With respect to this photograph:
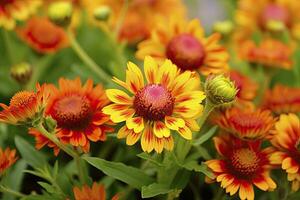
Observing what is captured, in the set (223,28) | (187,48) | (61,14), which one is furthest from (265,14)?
(61,14)

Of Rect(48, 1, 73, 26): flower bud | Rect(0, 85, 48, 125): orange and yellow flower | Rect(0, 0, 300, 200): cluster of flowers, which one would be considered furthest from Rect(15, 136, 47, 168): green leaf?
Rect(48, 1, 73, 26): flower bud

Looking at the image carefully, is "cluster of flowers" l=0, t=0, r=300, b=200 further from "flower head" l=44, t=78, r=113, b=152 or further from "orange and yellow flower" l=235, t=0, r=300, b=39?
"orange and yellow flower" l=235, t=0, r=300, b=39

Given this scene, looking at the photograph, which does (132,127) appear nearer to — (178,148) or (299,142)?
(178,148)

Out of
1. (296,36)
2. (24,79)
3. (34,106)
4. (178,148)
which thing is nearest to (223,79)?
(178,148)

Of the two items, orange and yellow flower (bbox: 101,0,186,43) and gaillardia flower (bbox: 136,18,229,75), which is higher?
orange and yellow flower (bbox: 101,0,186,43)

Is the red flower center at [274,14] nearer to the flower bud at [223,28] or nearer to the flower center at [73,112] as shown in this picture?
the flower bud at [223,28]

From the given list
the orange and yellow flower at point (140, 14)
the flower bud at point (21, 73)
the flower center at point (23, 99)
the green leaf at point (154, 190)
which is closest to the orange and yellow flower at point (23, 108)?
the flower center at point (23, 99)
